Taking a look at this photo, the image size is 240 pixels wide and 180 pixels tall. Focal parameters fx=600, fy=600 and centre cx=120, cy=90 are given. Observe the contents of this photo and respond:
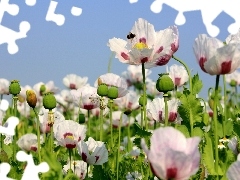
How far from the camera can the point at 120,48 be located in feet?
7.77

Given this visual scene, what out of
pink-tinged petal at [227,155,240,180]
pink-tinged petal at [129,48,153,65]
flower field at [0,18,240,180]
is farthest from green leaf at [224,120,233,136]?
pink-tinged petal at [227,155,240,180]

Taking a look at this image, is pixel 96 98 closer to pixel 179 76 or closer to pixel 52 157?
pixel 179 76

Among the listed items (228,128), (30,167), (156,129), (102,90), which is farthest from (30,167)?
(228,128)

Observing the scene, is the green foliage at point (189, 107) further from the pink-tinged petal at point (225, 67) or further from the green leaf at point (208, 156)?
the pink-tinged petal at point (225, 67)

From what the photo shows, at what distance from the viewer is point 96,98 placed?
3.19 m

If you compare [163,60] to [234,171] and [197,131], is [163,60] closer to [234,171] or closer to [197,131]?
[197,131]

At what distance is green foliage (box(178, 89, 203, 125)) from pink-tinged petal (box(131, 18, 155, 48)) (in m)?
0.25

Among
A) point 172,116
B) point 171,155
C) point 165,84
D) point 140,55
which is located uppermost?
point 140,55

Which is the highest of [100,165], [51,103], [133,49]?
[133,49]

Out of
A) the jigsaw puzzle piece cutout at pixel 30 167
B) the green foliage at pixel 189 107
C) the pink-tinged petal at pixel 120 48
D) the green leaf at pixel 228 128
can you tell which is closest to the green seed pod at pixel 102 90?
the pink-tinged petal at pixel 120 48

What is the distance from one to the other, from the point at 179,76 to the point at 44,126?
33.4 inches

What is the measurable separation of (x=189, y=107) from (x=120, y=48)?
0.36 meters

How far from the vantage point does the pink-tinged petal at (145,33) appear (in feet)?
7.51

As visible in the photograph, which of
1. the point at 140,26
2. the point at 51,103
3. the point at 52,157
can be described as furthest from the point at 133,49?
the point at 52,157
